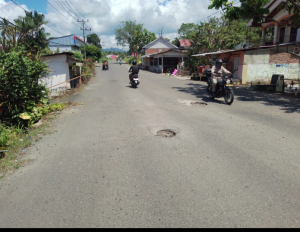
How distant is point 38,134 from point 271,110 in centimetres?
755

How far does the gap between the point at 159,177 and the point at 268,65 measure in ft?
53.8

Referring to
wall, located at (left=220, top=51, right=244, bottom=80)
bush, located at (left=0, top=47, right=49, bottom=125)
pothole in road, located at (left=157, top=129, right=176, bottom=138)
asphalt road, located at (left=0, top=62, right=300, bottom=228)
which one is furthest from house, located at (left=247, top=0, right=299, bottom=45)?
bush, located at (left=0, top=47, right=49, bottom=125)

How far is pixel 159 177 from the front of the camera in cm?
367

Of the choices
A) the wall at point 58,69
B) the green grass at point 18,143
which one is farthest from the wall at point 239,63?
the green grass at point 18,143

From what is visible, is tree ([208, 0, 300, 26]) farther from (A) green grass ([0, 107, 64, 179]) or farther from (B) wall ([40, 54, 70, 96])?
(B) wall ([40, 54, 70, 96])

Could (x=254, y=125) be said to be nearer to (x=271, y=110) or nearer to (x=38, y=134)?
(x=271, y=110)

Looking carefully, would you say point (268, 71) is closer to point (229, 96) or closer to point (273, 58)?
point (273, 58)

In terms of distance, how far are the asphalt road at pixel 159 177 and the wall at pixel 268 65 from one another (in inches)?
452

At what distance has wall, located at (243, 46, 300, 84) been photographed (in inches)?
628

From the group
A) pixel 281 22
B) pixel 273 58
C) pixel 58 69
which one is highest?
pixel 281 22

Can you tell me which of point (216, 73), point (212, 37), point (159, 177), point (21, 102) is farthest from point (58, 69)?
point (212, 37)

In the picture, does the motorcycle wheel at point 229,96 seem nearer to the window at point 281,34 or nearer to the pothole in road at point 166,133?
the pothole in road at point 166,133

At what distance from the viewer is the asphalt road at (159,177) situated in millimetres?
2783

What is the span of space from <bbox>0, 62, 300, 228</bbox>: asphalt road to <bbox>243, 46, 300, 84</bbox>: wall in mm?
11475
